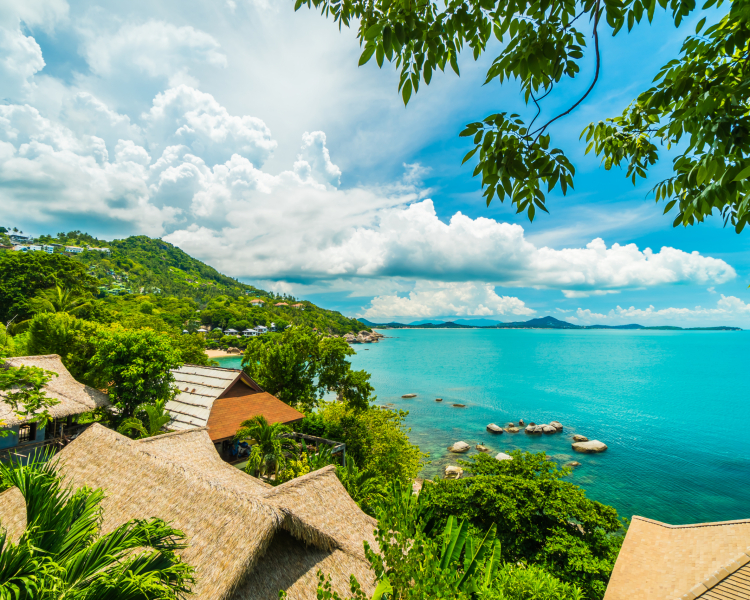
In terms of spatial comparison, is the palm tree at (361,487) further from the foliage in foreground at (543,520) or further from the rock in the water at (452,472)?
the rock in the water at (452,472)

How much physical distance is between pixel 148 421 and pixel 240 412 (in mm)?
3497

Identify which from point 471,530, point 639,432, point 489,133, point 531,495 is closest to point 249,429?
point 471,530

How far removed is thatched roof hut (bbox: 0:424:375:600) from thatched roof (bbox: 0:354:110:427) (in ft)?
16.9

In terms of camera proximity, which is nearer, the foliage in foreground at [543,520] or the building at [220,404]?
the foliage in foreground at [543,520]

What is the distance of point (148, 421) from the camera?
13844 millimetres

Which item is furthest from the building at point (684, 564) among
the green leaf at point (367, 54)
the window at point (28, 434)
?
the window at point (28, 434)

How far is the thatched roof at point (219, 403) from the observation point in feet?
45.3

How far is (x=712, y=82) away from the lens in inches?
80.3

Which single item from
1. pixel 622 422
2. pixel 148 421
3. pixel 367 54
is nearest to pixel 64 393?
pixel 148 421

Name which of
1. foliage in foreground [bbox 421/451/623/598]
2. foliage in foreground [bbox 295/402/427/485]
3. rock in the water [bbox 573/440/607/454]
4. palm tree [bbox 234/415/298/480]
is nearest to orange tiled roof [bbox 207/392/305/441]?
palm tree [bbox 234/415/298/480]

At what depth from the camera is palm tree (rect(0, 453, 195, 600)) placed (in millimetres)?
2418

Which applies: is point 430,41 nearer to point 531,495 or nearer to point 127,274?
point 531,495

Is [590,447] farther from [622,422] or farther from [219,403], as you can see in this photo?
[219,403]

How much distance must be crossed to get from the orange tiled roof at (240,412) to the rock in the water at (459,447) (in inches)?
641
